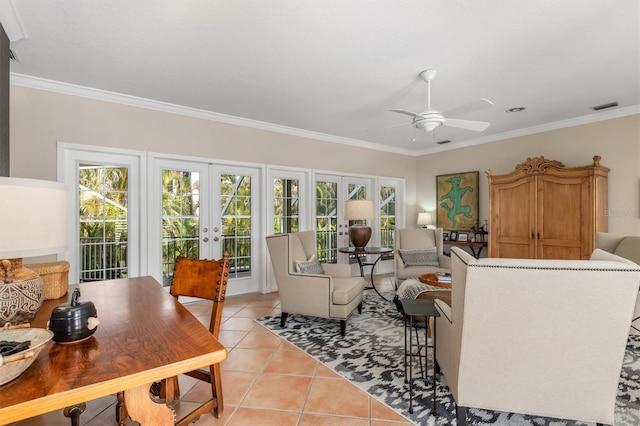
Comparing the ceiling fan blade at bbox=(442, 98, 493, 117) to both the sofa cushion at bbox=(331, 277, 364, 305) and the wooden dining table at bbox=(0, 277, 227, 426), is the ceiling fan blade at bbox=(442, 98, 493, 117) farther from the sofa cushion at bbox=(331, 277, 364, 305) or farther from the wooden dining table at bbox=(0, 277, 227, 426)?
the wooden dining table at bbox=(0, 277, 227, 426)

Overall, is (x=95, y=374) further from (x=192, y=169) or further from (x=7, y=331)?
(x=192, y=169)

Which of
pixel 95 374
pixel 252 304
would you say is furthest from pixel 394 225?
pixel 95 374

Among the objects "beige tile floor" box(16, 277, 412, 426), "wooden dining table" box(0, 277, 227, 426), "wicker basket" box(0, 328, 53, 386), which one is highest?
"wicker basket" box(0, 328, 53, 386)

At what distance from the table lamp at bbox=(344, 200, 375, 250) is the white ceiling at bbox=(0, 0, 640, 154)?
1279 mm

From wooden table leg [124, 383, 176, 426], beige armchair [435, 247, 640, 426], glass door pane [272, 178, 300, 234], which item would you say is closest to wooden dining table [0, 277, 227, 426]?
wooden table leg [124, 383, 176, 426]

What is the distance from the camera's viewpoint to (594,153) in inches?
182

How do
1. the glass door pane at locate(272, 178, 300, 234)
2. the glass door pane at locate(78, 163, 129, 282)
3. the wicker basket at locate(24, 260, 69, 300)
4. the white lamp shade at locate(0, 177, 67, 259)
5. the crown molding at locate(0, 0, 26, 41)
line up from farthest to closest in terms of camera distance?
the glass door pane at locate(272, 178, 300, 234), the glass door pane at locate(78, 163, 129, 282), the crown molding at locate(0, 0, 26, 41), the wicker basket at locate(24, 260, 69, 300), the white lamp shade at locate(0, 177, 67, 259)

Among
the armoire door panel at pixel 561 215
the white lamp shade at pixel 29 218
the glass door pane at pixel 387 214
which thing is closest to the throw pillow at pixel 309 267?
the white lamp shade at pixel 29 218

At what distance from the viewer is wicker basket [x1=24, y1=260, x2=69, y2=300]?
1.66 meters

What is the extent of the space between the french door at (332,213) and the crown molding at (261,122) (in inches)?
27.8

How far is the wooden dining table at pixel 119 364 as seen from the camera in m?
0.77

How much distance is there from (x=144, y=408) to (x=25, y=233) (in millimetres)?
630

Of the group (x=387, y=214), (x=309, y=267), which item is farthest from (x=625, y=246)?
(x=387, y=214)

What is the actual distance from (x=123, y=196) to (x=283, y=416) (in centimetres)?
325
